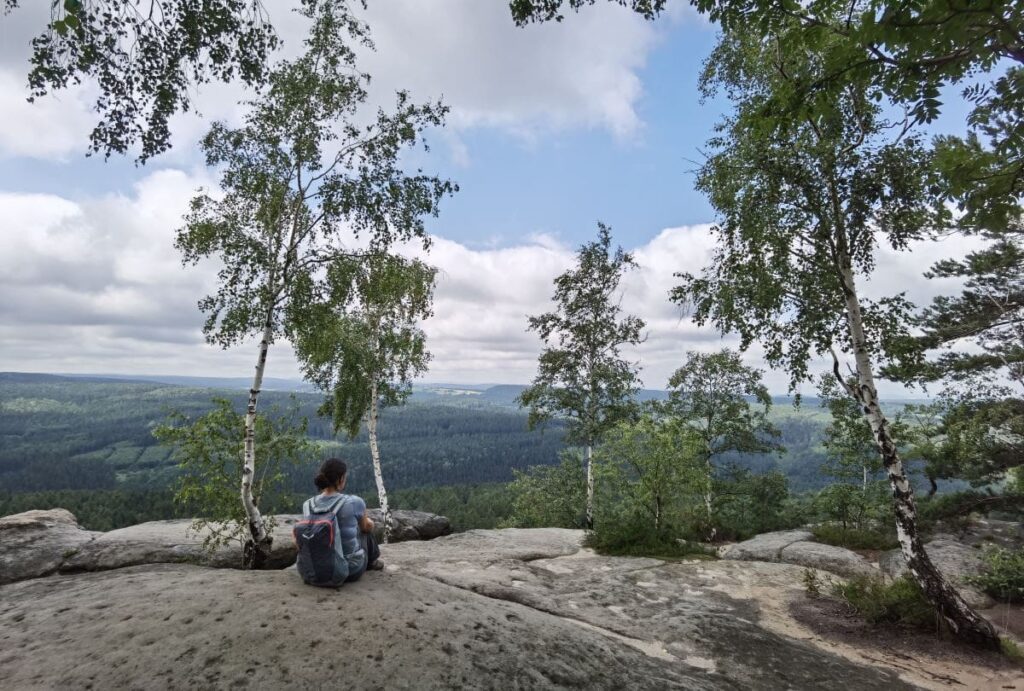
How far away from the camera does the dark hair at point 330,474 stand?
7.08 m

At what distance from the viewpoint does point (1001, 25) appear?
3.75 metres

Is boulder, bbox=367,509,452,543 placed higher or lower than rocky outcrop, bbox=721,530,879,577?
lower

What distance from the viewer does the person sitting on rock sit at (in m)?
6.93

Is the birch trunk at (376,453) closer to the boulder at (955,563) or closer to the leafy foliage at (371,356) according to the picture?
the leafy foliage at (371,356)

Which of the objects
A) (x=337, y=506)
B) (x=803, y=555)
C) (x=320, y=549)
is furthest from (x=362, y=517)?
(x=803, y=555)

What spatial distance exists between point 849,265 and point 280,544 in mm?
17747

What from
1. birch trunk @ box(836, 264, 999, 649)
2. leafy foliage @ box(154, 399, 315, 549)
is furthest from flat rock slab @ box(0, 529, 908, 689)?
birch trunk @ box(836, 264, 999, 649)

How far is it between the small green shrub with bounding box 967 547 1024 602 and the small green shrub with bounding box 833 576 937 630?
422 cm

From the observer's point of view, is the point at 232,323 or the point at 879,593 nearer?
the point at 879,593

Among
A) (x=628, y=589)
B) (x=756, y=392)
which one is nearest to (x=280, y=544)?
(x=628, y=589)

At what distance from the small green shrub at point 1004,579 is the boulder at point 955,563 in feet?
0.75

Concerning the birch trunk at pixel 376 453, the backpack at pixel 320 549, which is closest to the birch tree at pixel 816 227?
the backpack at pixel 320 549

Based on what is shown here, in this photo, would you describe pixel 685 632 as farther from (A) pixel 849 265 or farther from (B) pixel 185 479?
(B) pixel 185 479

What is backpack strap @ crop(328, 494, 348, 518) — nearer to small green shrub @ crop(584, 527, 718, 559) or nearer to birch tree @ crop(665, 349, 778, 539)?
small green shrub @ crop(584, 527, 718, 559)
